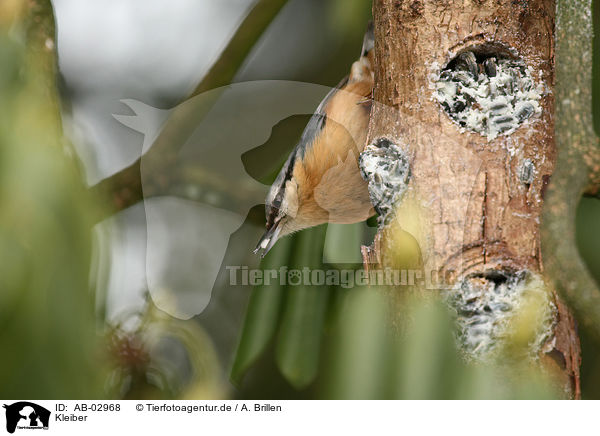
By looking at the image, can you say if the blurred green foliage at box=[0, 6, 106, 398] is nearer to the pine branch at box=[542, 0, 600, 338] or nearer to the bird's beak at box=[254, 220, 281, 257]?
the bird's beak at box=[254, 220, 281, 257]

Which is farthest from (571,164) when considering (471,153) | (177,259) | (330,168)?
(177,259)

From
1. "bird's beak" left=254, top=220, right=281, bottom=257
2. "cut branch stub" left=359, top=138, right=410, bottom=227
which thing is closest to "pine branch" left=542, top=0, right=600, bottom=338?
"cut branch stub" left=359, top=138, right=410, bottom=227

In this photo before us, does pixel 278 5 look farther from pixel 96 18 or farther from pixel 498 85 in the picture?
pixel 498 85

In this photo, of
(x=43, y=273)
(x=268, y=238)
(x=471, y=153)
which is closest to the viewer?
(x=471, y=153)
